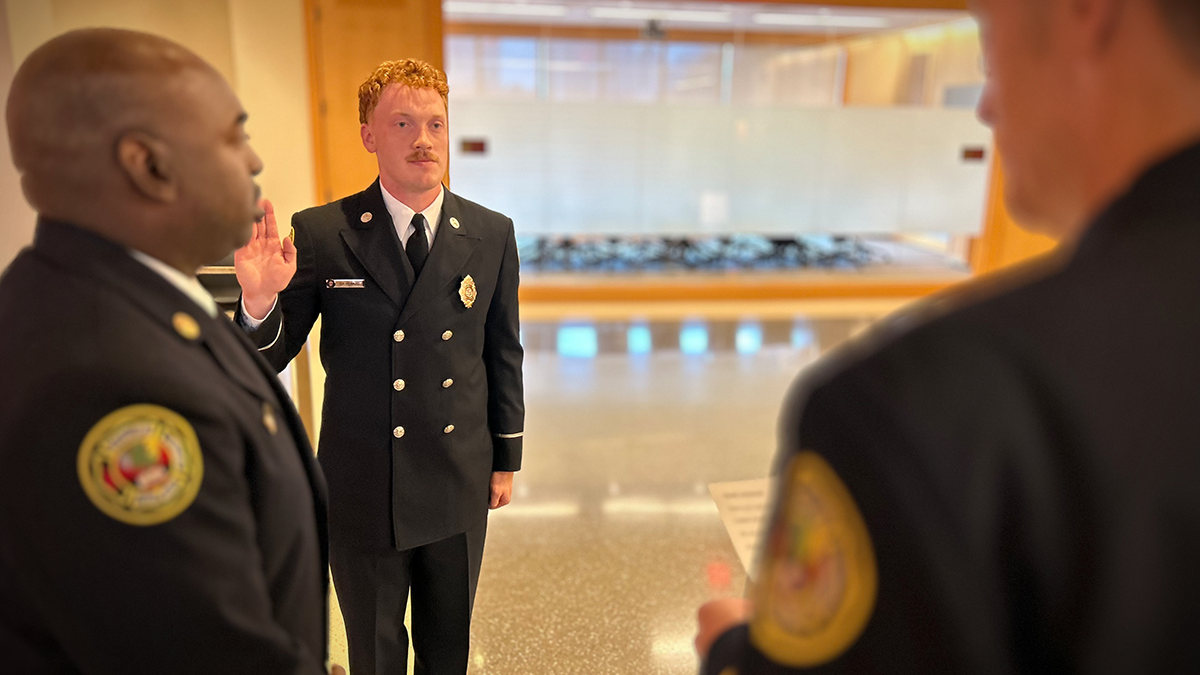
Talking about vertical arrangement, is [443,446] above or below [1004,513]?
below

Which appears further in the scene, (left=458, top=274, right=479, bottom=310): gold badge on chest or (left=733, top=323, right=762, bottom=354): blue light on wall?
(left=733, top=323, right=762, bottom=354): blue light on wall

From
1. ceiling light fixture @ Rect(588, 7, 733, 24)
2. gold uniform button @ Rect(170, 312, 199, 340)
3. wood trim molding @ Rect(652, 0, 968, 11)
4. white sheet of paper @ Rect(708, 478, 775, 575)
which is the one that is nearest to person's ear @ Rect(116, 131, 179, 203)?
gold uniform button @ Rect(170, 312, 199, 340)

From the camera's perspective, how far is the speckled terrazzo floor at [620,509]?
2635mm

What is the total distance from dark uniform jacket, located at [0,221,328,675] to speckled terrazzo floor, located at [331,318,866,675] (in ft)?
6.01

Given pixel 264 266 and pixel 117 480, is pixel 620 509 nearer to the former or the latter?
pixel 264 266

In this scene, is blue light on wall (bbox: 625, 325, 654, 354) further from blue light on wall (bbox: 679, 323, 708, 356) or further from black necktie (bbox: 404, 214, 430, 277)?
black necktie (bbox: 404, 214, 430, 277)

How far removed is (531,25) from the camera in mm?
7949

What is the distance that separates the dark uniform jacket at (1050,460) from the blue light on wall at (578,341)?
560cm

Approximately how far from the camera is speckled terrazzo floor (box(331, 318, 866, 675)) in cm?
263

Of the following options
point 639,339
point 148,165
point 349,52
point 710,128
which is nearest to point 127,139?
point 148,165

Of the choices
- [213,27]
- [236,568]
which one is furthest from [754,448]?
[213,27]

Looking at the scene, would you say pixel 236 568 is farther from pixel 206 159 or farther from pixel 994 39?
pixel 994 39

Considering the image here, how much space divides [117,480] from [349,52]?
567 centimetres

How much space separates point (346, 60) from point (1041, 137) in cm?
601
